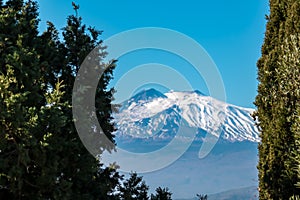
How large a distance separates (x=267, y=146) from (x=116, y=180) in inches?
A: 298

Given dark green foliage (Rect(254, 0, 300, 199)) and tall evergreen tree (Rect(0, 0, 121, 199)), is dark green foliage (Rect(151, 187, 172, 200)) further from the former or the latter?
dark green foliage (Rect(254, 0, 300, 199))

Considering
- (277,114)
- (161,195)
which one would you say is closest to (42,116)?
(277,114)

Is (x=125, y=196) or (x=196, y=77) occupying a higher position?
(x=196, y=77)

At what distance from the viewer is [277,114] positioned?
9.53m

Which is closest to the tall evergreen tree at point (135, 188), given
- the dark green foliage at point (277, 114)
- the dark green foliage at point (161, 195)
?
the dark green foliage at point (161, 195)

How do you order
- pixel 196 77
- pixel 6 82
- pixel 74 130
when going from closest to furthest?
pixel 6 82 < pixel 74 130 < pixel 196 77

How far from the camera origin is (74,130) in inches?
503

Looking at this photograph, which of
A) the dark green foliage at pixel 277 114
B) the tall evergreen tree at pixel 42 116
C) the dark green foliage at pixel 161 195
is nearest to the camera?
the dark green foliage at pixel 277 114

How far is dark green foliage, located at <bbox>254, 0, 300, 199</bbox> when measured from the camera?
9.15 m

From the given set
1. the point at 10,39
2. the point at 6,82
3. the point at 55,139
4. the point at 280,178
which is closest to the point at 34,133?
the point at 55,139

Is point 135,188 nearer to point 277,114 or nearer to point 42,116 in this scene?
point 42,116

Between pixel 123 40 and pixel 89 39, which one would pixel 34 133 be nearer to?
pixel 123 40

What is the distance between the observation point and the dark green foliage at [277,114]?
30.0ft

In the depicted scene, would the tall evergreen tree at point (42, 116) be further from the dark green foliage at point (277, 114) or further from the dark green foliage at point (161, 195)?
the dark green foliage at point (277, 114)
